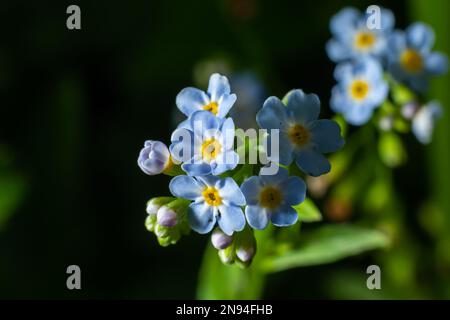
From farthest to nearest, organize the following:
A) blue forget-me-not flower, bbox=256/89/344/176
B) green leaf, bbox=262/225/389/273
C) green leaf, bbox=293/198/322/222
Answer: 1. green leaf, bbox=262/225/389/273
2. green leaf, bbox=293/198/322/222
3. blue forget-me-not flower, bbox=256/89/344/176

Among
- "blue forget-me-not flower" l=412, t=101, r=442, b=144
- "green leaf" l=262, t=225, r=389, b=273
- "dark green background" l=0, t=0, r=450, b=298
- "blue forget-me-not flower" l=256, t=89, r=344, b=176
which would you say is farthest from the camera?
"dark green background" l=0, t=0, r=450, b=298

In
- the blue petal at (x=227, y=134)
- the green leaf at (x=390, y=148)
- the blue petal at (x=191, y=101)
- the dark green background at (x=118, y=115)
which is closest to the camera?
the blue petal at (x=227, y=134)

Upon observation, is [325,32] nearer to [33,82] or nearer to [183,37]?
[183,37]

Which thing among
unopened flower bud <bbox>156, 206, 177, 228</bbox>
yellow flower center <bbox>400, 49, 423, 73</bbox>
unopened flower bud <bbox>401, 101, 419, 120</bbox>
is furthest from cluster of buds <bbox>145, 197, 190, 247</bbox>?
yellow flower center <bbox>400, 49, 423, 73</bbox>

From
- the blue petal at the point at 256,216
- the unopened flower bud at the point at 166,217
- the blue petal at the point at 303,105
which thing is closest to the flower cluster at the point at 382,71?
the blue petal at the point at 303,105

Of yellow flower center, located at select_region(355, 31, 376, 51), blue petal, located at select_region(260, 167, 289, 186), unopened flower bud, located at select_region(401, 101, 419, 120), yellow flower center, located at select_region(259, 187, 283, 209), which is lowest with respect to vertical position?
yellow flower center, located at select_region(259, 187, 283, 209)

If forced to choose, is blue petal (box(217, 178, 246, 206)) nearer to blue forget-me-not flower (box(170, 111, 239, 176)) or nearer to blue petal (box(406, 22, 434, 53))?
blue forget-me-not flower (box(170, 111, 239, 176))

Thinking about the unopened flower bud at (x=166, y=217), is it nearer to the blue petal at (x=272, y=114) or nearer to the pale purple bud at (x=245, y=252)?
the pale purple bud at (x=245, y=252)
